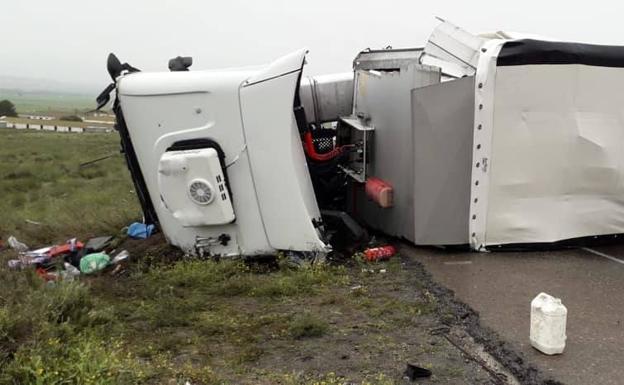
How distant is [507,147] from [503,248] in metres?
0.92

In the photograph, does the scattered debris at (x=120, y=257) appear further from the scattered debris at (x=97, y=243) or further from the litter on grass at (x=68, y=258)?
the scattered debris at (x=97, y=243)

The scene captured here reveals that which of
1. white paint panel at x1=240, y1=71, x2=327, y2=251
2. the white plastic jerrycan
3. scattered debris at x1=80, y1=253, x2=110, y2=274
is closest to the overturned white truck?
white paint panel at x1=240, y1=71, x2=327, y2=251

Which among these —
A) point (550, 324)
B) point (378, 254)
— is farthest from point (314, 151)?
point (550, 324)

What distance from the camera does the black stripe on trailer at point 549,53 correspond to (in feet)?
16.8

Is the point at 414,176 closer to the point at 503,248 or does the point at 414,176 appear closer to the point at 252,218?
the point at 503,248

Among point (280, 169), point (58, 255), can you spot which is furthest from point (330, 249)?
point (58, 255)

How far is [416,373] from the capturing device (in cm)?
308

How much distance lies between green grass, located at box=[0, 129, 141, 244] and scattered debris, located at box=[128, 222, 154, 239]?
1.66ft

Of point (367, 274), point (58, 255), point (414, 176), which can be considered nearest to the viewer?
point (367, 274)

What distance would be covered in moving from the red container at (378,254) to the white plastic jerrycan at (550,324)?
7.44 feet

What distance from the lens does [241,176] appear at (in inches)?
210

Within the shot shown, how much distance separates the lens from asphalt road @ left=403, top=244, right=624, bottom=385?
10.7ft

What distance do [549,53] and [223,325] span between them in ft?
11.4

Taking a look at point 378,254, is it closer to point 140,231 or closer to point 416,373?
point 416,373
